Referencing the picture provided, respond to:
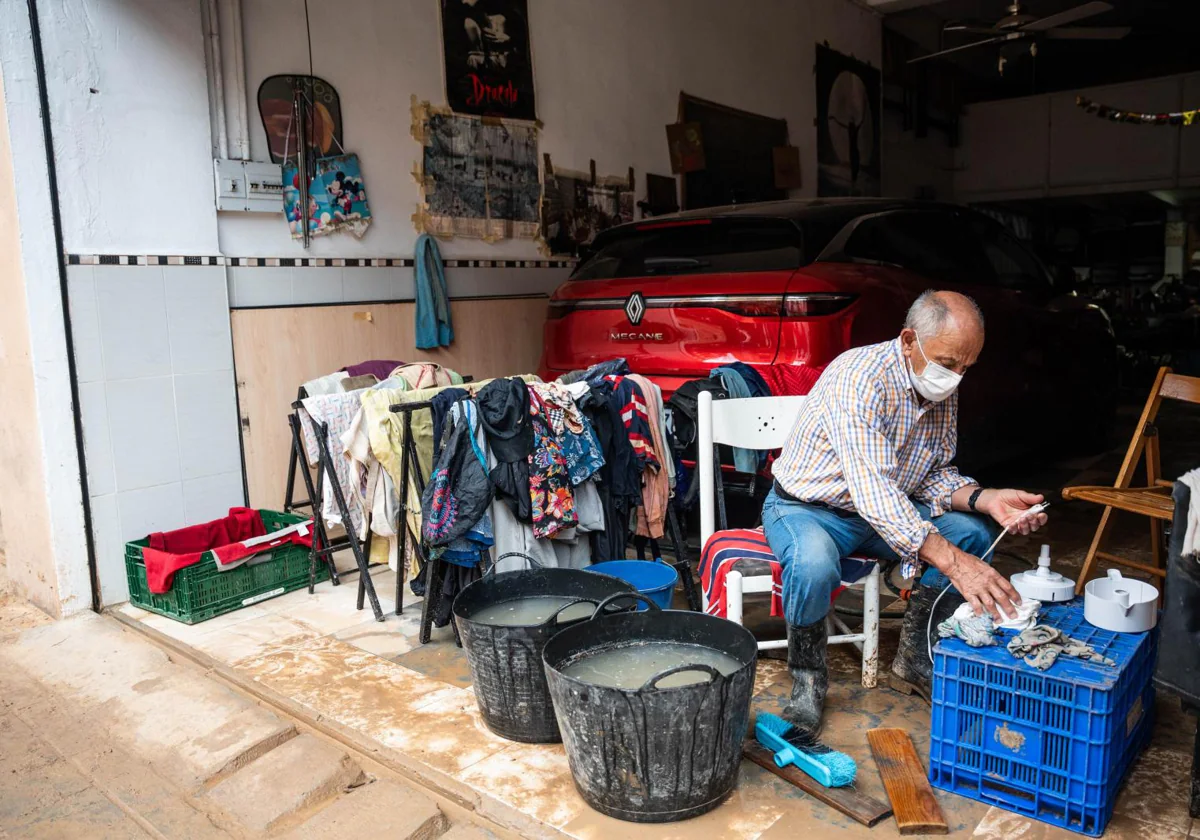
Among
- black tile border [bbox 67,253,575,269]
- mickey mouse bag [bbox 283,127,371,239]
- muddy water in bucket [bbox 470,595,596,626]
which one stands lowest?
muddy water in bucket [bbox 470,595,596,626]

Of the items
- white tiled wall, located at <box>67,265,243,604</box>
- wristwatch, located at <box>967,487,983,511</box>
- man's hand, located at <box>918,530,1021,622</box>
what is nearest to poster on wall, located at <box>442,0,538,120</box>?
white tiled wall, located at <box>67,265,243,604</box>

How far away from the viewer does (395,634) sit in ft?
12.0

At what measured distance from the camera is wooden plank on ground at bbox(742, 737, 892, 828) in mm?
2323

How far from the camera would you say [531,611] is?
9.88 ft

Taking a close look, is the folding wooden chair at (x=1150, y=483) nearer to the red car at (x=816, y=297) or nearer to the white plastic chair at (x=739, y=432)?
the white plastic chair at (x=739, y=432)

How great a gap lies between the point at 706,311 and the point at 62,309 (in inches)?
106

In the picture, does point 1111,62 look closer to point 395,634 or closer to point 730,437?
point 730,437

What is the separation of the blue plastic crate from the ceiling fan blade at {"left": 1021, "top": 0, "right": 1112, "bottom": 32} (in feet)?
19.7

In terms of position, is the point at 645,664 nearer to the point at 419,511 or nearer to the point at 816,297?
the point at 419,511

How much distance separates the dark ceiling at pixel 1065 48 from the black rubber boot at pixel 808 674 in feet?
26.1

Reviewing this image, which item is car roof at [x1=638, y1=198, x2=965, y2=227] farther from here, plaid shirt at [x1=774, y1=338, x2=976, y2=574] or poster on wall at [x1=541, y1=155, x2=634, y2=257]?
plaid shirt at [x1=774, y1=338, x2=976, y2=574]

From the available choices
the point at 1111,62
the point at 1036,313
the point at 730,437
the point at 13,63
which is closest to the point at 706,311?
the point at 730,437

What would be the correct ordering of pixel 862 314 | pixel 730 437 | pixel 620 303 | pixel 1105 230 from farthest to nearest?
pixel 1105 230
pixel 620 303
pixel 862 314
pixel 730 437

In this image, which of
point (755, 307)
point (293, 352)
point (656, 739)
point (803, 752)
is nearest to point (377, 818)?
point (656, 739)
